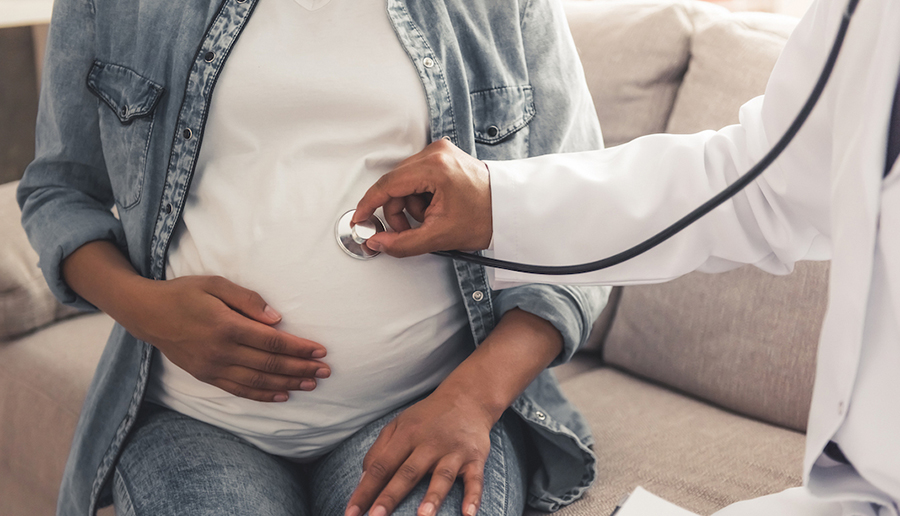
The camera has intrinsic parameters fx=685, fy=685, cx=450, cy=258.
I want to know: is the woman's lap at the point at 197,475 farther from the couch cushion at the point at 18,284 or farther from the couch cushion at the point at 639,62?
the couch cushion at the point at 639,62

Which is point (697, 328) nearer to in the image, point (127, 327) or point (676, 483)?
point (676, 483)

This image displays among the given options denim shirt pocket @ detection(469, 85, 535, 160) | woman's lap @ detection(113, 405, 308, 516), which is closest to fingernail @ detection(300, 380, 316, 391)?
woman's lap @ detection(113, 405, 308, 516)

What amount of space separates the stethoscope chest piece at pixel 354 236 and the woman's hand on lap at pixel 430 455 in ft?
0.51

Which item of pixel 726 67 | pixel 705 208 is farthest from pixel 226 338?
pixel 726 67

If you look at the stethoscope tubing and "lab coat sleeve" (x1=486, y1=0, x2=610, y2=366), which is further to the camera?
"lab coat sleeve" (x1=486, y1=0, x2=610, y2=366)

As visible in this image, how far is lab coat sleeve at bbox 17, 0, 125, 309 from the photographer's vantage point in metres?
0.75

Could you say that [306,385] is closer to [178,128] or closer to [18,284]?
[178,128]

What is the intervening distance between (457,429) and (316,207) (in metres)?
0.26

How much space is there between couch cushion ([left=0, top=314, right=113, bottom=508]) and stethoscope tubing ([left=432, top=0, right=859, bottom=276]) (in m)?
0.75

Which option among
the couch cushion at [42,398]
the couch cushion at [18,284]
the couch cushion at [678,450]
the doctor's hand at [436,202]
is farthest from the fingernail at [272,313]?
the couch cushion at [18,284]

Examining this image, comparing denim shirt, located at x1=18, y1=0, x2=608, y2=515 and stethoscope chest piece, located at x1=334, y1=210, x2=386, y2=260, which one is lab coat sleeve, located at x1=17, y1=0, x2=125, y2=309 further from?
stethoscope chest piece, located at x1=334, y1=210, x2=386, y2=260

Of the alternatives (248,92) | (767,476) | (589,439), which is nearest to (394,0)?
(248,92)

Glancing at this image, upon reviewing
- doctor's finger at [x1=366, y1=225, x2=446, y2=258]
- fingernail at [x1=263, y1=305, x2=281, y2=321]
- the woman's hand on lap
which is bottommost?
the woman's hand on lap

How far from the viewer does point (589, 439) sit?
82cm
